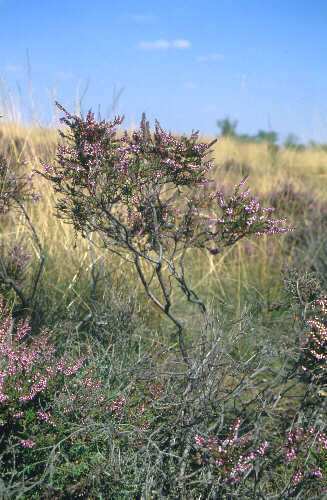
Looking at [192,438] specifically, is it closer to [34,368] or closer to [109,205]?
[34,368]

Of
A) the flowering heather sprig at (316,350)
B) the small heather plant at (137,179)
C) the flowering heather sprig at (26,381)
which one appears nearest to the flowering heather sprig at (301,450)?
the flowering heather sprig at (316,350)

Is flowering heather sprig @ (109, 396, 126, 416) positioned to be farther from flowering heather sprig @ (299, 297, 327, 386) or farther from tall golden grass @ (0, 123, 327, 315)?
tall golden grass @ (0, 123, 327, 315)

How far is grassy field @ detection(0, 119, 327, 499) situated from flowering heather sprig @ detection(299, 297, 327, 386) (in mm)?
81

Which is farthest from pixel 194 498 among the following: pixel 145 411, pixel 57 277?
pixel 57 277

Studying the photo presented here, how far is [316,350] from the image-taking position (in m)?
2.85

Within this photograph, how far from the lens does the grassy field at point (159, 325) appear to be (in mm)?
2521

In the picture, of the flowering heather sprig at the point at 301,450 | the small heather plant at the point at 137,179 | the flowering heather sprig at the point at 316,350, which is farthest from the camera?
the small heather plant at the point at 137,179

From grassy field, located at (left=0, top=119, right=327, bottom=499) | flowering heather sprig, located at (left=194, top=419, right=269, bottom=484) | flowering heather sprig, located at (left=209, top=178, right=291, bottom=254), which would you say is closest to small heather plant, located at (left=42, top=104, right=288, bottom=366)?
flowering heather sprig, located at (left=209, top=178, right=291, bottom=254)

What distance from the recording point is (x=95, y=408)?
2.65 m

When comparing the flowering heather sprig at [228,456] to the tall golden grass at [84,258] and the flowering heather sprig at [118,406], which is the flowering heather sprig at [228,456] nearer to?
the flowering heather sprig at [118,406]

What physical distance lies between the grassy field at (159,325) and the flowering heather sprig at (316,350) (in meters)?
0.08

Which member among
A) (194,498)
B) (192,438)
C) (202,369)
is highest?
(202,369)

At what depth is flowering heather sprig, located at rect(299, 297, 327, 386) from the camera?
9.21 feet

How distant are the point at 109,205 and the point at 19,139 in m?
3.17
